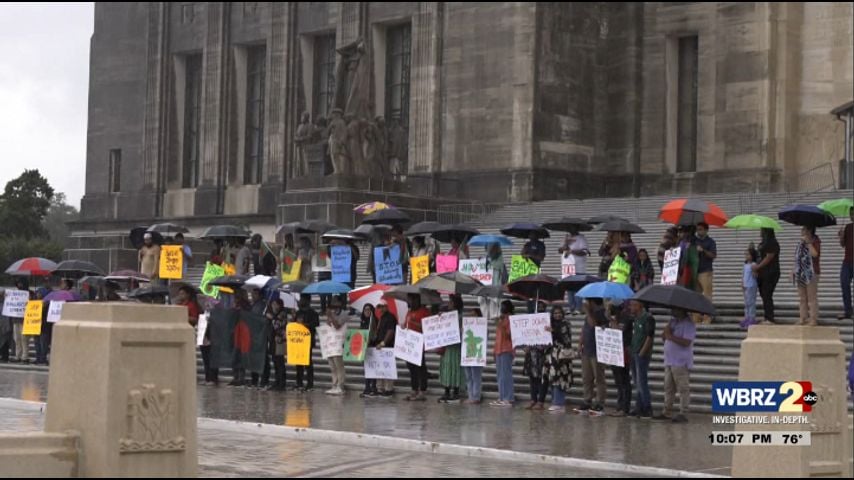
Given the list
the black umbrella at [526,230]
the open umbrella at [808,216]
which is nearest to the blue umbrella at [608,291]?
the open umbrella at [808,216]

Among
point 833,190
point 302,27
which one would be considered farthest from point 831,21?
point 302,27

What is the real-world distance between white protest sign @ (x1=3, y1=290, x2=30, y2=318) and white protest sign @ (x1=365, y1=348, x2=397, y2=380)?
32.0 ft

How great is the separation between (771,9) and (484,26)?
7.52m

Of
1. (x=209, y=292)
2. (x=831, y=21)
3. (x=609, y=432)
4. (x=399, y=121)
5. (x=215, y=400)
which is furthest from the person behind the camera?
(x=399, y=121)

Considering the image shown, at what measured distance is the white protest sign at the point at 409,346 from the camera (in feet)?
75.6

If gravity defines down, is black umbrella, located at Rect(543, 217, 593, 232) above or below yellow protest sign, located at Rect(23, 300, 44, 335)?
above

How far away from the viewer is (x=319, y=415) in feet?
65.9

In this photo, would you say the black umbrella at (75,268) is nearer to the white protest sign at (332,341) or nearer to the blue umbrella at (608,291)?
the white protest sign at (332,341)

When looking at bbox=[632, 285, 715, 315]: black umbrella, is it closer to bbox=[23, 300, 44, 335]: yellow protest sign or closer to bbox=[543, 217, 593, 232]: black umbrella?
bbox=[543, 217, 593, 232]: black umbrella

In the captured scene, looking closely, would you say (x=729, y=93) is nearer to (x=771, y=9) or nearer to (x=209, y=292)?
(x=771, y=9)

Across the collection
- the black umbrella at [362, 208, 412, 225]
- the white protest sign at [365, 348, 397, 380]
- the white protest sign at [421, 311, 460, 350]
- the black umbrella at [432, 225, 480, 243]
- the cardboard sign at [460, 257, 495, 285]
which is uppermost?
the black umbrella at [362, 208, 412, 225]

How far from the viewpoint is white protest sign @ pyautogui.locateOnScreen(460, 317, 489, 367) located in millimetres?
22453

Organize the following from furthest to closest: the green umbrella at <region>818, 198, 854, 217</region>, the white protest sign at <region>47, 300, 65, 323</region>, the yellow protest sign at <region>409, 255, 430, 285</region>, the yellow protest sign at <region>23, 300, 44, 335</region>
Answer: the yellow protest sign at <region>23, 300, 44, 335</region>
the white protest sign at <region>47, 300, 65, 323</region>
the yellow protest sign at <region>409, 255, 430, 285</region>
the green umbrella at <region>818, 198, 854, 217</region>

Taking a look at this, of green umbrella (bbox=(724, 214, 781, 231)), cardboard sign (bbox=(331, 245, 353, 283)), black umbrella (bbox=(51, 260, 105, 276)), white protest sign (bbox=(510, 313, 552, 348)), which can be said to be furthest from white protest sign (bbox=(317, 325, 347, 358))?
black umbrella (bbox=(51, 260, 105, 276))
